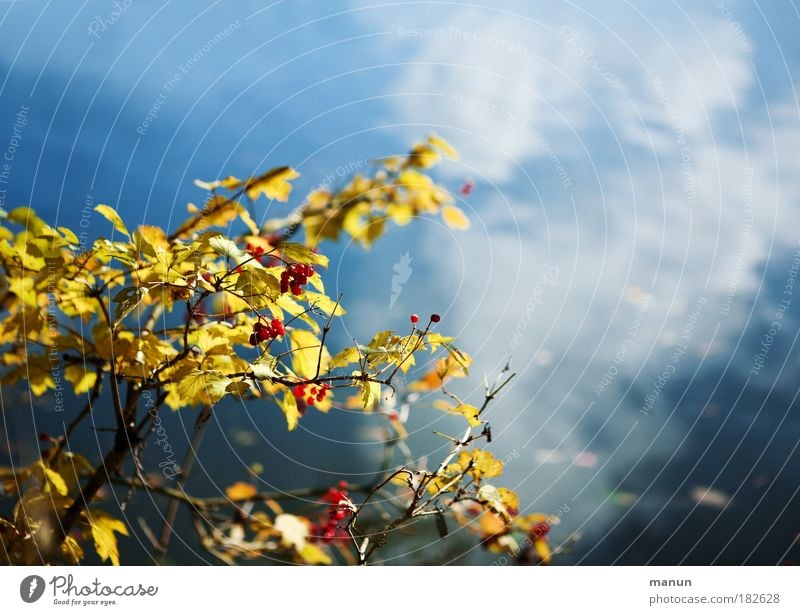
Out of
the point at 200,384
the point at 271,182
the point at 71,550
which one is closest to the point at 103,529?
the point at 71,550

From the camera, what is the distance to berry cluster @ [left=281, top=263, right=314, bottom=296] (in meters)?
1.21

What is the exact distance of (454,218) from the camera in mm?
1901

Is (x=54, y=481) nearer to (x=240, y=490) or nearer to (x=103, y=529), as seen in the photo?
(x=103, y=529)

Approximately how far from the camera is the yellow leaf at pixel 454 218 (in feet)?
6.17

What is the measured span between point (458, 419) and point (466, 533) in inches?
19.7

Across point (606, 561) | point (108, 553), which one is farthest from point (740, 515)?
point (108, 553)

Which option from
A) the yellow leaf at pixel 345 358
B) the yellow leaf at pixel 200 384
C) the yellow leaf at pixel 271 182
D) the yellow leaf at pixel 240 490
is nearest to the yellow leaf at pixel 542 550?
the yellow leaf at pixel 240 490

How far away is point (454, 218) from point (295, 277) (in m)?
0.81

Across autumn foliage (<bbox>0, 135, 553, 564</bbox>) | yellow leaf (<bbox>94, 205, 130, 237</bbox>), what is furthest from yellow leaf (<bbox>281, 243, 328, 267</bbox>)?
yellow leaf (<bbox>94, 205, 130, 237</bbox>)

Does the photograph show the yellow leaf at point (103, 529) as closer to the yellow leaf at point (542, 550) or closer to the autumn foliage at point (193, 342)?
the autumn foliage at point (193, 342)

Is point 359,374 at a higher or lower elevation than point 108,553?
higher

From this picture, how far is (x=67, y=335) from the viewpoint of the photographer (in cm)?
139
